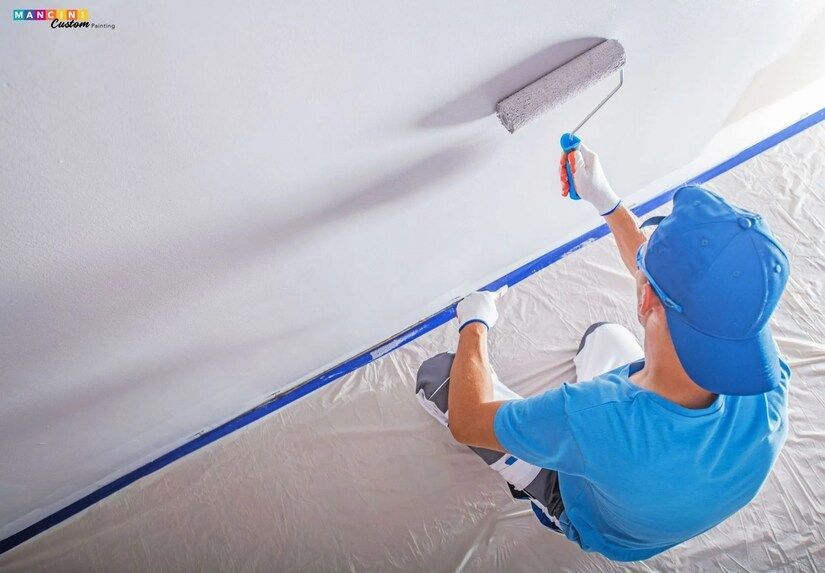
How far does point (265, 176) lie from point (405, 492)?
2.64ft

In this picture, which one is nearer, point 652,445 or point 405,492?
point 652,445

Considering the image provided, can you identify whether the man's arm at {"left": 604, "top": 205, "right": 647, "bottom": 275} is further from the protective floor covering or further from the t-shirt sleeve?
the t-shirt sleeve

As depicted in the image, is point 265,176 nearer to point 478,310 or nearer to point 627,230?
point 478,310

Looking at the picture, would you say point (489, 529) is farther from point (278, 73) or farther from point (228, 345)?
point (278, 73)

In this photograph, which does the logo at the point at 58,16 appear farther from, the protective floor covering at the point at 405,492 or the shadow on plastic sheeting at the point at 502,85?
the protective floor covering at the point at 405,492

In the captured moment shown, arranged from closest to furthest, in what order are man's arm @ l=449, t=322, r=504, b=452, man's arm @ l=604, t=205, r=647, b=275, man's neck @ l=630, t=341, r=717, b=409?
man's neck @ l=630, t=341, r=717, b=409, man's arm @ l=449, t=322, r=504, b=452, man's arm @ l=604, t=205, r=647, b=275

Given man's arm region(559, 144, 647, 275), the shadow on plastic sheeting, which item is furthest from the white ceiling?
man's arm region(559, 144, 647, 275)

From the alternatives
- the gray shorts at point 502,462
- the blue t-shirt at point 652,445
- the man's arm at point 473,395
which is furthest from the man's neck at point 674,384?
the gray shorts at point 502,462

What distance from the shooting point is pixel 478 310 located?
1.23 meters

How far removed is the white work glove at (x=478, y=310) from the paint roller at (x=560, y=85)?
1.25 feet

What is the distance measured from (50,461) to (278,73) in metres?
1.12

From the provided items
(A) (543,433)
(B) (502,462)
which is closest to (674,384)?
(A) (543,433)

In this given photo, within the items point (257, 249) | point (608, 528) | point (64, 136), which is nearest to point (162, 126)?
point (64, 136)

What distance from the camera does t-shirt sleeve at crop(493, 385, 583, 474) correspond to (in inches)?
34.6
